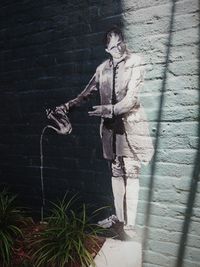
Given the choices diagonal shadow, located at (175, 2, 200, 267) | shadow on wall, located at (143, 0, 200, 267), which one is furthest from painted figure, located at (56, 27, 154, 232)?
diagonal shadow, located at (175, 2, 200, 267)

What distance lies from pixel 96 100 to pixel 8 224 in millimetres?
1643

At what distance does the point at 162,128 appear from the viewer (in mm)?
2432

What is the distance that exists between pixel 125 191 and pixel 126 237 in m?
0.45

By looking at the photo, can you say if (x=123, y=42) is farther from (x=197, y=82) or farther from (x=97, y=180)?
(x=97, y=180)

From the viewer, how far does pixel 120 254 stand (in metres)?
2.54

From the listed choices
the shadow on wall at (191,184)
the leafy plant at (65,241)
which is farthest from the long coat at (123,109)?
the leafy plant at (65,241)

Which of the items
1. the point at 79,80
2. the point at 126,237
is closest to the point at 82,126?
the point at 79,80

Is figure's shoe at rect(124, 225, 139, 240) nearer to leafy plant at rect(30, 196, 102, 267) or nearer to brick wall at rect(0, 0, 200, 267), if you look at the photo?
brick wall at rect(0, 0, 200, 267)

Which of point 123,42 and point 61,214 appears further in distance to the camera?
point 61,214

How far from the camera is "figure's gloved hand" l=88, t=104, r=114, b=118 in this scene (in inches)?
104

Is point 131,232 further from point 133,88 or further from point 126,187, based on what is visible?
point 133,88

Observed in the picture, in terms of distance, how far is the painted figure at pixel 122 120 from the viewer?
2.51 metres

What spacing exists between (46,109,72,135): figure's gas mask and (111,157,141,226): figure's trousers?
2.00 ft

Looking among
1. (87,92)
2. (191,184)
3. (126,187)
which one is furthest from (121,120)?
(191,184)
